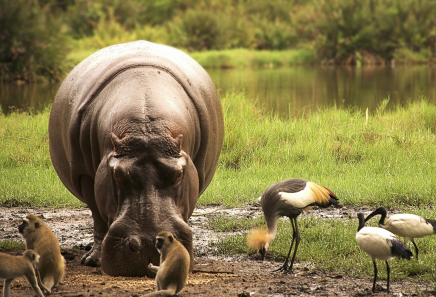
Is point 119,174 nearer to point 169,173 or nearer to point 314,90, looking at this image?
point 169,173

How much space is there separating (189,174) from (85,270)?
1.20 metres

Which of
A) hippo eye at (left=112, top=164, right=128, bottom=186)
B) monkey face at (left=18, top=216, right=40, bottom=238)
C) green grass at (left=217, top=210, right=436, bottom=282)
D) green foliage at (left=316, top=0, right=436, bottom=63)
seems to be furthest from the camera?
green foliage at (left=316, top=0, right=436, bottom=63)

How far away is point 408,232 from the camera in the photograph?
428cm

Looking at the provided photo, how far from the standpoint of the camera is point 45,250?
11.1 feet

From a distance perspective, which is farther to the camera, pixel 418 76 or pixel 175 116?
pixel 418 76

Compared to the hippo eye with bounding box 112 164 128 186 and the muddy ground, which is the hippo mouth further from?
the hippo eye with bounding box 112 164 128 186

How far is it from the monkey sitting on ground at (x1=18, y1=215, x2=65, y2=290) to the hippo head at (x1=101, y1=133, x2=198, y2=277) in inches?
11.9

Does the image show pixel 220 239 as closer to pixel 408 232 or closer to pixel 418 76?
pixel 408 232

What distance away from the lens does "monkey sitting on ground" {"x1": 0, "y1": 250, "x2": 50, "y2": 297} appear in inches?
118

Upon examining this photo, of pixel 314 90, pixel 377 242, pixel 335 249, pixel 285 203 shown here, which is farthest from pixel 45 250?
pixel 314 90

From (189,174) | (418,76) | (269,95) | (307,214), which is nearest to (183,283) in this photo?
(189,174)

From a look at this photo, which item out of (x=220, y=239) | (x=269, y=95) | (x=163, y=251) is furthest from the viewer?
(x=269, y=95)

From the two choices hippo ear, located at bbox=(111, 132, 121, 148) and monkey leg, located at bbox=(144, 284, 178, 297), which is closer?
monkey leg, located at bbox=(144, 284, 178, 297)

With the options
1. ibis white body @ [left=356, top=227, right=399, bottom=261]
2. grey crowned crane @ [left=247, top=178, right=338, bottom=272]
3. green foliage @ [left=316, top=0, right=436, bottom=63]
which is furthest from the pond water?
ibis white body @ [left=356, top=227, right=399, bottom=261]
